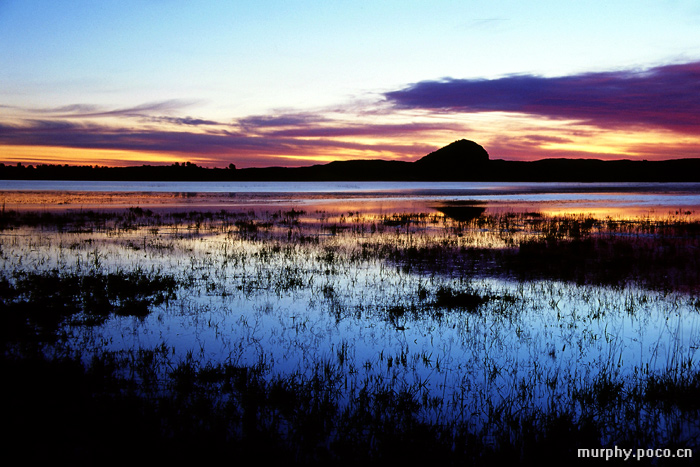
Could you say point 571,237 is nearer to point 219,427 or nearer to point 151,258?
point 151,258

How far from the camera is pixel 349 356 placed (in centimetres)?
811

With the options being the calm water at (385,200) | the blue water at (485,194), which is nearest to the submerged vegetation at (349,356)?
the calm water at (385,200)

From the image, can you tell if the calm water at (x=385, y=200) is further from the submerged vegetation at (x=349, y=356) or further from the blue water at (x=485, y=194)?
the submerged vegetation at (x=349, y=356)

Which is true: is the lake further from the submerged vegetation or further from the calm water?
the calm water

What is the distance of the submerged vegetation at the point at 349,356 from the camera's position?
17.6 feet

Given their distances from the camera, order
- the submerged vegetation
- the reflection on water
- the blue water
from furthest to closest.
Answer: the blue water < the reflection on water < the submerged vegetation

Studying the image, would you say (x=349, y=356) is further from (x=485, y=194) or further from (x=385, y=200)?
(x=485, y=194)

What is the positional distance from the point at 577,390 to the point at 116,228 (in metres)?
27.1

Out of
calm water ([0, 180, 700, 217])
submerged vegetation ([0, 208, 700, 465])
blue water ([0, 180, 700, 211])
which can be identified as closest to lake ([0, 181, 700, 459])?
submerged vegetation ([0, 208, 700, 465])

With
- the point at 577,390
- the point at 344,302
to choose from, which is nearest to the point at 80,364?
the point at 344,302

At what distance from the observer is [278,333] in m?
9.23

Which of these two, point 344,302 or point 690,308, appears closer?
point 690,308

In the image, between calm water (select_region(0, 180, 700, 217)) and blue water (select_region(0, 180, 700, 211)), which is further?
blue water (select_region(0, 180, 700, 211))

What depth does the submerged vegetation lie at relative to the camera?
538 centimetres
